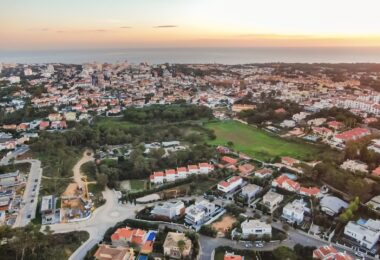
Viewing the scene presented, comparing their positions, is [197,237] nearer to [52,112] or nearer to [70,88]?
[52,112]

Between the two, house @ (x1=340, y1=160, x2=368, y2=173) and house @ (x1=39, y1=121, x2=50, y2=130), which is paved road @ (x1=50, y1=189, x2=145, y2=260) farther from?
house @ (x1=39, y1=121, x2=50, y2=130)

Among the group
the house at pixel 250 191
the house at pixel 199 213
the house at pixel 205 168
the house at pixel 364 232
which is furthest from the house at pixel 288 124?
the house at pixel 199 213

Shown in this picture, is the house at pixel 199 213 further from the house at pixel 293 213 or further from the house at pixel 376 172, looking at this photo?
the house at pixel 376 172

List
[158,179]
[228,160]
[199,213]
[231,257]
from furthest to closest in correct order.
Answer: [228,160] < [158,179] < [199,213] < [231,257]

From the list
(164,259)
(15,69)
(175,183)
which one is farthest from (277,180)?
(15,69)

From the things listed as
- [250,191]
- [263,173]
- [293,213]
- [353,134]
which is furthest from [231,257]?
[353,134]

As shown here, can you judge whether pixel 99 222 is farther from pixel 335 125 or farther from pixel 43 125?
pixel 335 125

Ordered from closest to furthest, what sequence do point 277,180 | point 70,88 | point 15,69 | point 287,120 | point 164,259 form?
point 164,259, point 277,180, point 287,120, point 70,88, point 15,69

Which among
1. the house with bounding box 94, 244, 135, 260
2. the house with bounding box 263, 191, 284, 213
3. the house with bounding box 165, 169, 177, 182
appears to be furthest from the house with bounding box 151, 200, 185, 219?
the house with bounding box 263, 191, 284, 213
